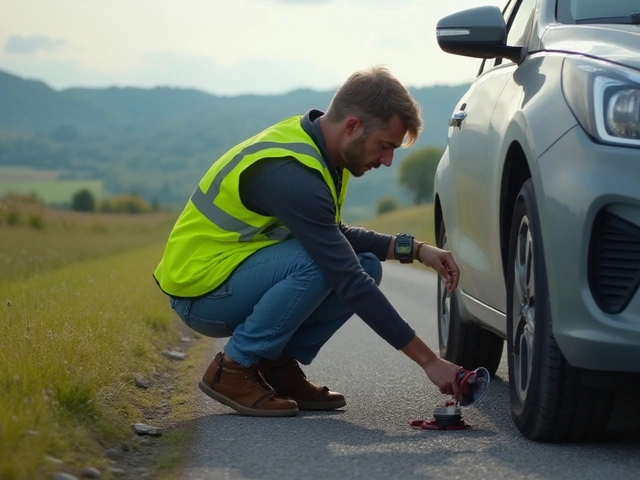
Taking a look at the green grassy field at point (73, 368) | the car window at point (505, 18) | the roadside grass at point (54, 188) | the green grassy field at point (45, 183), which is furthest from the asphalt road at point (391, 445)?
the green grassy field at point (45, 183)

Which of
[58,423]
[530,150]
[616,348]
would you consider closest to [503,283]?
[530,150]

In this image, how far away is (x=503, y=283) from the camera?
4492 mm

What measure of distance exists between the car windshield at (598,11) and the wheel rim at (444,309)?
1.82 metres

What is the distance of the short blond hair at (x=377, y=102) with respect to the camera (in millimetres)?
4410

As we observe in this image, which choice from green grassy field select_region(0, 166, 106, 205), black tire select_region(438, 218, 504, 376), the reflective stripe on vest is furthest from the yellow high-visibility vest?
green grassy field select_region(0, 166, 106, 205)

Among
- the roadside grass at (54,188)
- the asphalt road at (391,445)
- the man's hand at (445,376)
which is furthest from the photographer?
the roadside grass at (54,188)

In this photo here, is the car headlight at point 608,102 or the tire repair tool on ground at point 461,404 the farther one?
the tire repair tool on ground at point 461,404

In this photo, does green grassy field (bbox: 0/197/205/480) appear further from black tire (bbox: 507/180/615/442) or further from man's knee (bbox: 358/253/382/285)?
black tire (bbox: 507/180/615/442)

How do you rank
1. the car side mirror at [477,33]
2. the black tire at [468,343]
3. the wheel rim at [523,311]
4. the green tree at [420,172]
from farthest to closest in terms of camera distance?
the green tree at [420,172] < the black tire at [468,343] < the car side mirror at [477,33] < the wheel rim at [523,311]

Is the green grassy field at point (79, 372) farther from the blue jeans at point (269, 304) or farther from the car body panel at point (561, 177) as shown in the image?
the car body panel at point (561, 177)

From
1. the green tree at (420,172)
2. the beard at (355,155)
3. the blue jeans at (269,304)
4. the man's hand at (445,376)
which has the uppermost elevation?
the beard at (355,155)

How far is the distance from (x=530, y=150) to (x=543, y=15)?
3.05 feet

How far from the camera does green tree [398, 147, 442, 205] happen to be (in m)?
132

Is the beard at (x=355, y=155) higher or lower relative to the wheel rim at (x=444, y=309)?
higher
